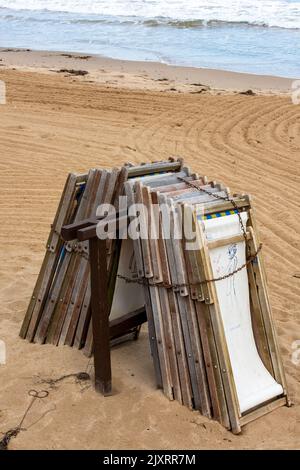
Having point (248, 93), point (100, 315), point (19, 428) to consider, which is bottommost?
point (19, 428)

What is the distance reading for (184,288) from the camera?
4.64m

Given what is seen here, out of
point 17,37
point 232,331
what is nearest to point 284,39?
point 17,37

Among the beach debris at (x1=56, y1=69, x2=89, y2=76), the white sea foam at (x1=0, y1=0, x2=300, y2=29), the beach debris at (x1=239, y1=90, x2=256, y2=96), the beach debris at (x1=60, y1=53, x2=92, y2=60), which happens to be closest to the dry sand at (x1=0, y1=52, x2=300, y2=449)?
the beach debris at (x1=239, y1=90, x2=256, y2=96)

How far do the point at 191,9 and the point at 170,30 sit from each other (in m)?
6.12

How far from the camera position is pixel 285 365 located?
5480mm

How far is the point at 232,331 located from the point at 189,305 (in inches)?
13.9

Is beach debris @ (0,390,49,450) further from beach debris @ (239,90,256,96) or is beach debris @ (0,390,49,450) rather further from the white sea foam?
the white sea foam

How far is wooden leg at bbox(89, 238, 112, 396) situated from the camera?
4.62 meters

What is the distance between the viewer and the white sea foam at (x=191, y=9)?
2953 cm

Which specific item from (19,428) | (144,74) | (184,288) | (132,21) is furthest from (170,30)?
(19,428)

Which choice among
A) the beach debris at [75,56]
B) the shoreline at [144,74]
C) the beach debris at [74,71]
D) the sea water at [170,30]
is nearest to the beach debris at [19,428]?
the shoreline at [144,74]

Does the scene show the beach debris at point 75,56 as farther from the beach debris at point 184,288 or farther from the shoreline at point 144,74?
the beach debris at point 184,288

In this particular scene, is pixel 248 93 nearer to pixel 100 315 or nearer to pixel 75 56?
pixel 75 56

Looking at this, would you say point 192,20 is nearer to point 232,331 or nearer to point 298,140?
point 298,140
